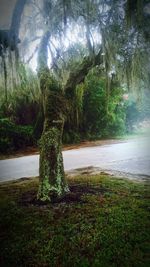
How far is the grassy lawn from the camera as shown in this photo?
1.78 meters

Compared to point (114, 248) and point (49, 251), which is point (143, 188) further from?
point (49, 251)

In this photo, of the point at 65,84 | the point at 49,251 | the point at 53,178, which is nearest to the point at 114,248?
the point at 49,251

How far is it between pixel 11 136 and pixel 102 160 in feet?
2.31

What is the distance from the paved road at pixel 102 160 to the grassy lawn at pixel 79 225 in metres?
0.08

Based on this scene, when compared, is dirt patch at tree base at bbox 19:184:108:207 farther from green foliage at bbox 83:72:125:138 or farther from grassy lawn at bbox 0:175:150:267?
green foliage at bbox 83:72:125:138

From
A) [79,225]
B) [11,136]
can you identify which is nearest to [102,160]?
[79,225]

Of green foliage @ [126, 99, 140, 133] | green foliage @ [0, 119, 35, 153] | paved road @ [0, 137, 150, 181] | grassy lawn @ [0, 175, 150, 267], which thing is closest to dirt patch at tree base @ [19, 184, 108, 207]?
grassy lawn @ [0, 175, 150, 267]

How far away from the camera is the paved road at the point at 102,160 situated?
2104 mm

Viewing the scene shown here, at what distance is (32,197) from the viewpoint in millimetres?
2076

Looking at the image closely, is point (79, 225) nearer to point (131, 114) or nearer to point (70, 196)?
point (70, 196)

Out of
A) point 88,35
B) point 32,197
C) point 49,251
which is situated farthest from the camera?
A: point 88,35

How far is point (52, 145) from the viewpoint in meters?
2.18

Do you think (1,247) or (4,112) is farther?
(4,112)

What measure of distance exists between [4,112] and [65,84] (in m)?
0.54
